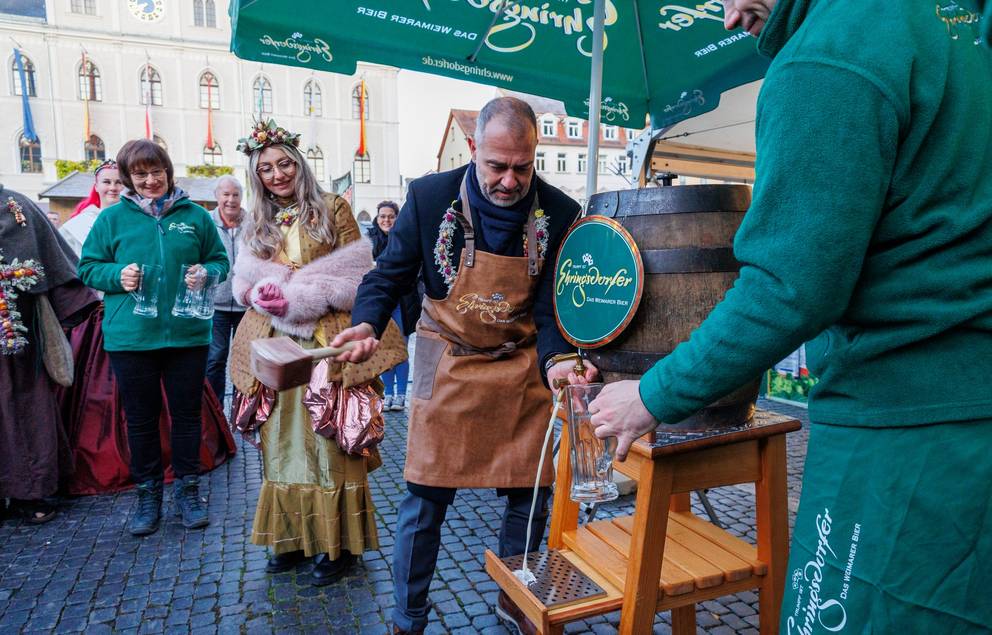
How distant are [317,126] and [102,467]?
38.0m

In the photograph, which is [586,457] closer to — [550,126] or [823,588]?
[823,588]

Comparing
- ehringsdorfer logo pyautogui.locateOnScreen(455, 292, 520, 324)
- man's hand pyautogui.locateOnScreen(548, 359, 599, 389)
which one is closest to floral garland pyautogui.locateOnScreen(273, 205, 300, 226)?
ehringsdorfer logo pyautogui.locateOnScreen(455, 292, 520, 324)

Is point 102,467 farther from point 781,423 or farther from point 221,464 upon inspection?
point 781,423

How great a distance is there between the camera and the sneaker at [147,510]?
3.57 metres

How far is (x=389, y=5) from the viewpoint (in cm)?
351

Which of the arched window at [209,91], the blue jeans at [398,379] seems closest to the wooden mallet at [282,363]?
the blue jeans at [398,379]

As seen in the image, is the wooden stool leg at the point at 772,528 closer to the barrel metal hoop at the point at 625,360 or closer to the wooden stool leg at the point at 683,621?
the wooden stool leg at the point at 683,621

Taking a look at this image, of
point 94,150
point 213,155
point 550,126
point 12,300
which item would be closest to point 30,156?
point 94,150

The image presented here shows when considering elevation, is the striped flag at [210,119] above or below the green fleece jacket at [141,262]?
above

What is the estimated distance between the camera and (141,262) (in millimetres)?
3486

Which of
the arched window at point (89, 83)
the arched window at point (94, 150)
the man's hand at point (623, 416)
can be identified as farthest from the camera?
the arched window at point (89, 83)

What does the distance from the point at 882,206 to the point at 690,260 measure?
78 centimetres

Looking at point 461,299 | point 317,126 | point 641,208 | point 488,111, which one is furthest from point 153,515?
point 317,126

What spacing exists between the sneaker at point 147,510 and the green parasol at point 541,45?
2.41 metres
